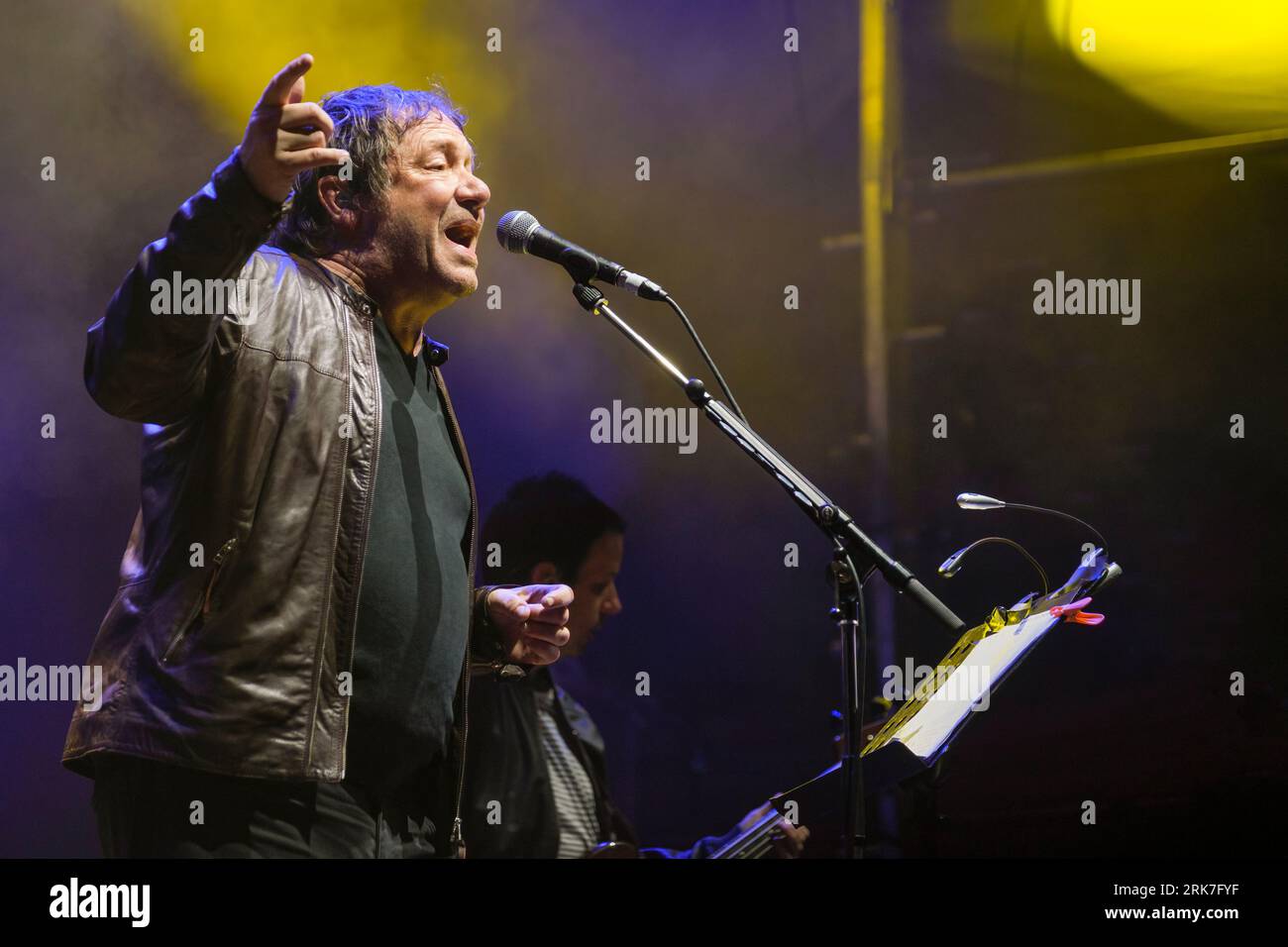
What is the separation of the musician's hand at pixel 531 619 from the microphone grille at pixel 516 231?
65 centimetres

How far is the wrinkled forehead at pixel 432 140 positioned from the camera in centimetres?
230

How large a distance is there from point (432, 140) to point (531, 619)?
1020 mm

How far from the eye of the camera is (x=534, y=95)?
3514 mm

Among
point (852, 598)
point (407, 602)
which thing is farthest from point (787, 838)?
point (407, 602)

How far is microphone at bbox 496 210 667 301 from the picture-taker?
2.05m

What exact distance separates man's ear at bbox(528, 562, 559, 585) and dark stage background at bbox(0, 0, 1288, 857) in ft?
0.89

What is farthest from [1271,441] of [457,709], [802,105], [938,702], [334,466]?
[334,466]

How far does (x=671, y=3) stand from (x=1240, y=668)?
263 centimetres

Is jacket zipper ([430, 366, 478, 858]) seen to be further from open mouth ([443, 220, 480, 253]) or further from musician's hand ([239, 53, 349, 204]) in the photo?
musician's hand ([239, 53, 349, 204])

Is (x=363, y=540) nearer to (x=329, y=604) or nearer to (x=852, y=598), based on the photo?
(x=329, y=604)

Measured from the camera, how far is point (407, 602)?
193 cm

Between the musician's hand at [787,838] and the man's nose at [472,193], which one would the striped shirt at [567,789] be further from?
the man's nose at [472,193]

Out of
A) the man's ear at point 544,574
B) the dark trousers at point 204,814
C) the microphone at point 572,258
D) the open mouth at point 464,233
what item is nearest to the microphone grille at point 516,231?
the microphone at point 572,258
